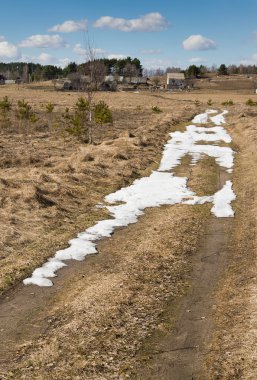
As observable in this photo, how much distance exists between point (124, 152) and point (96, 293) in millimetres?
17142

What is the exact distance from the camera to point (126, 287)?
954 cm

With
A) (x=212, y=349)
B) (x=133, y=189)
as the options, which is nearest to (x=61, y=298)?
(x=212, y=349)

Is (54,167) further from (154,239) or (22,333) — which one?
(22,333)

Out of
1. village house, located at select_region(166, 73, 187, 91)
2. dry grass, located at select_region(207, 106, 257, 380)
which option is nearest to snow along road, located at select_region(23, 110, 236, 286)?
dry grass, located at select_region(207, 106, 257, 380)

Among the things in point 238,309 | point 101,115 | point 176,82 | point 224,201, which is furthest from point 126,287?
point 176,82

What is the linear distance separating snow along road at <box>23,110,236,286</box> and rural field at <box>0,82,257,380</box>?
0.26 m

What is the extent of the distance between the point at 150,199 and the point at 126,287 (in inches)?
316

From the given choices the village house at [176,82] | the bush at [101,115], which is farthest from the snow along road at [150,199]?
the village house at [176,82]

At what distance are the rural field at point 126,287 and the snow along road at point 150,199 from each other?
26 centimetres

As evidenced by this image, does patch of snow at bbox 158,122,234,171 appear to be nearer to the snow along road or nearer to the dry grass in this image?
the snow along road

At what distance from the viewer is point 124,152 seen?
84.4 ft

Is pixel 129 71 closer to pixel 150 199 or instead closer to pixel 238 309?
pixel 150 199

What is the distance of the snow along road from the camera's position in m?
11.4

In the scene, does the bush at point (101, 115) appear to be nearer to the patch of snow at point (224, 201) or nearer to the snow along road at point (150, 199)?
the snow along road at point (150, 199)
